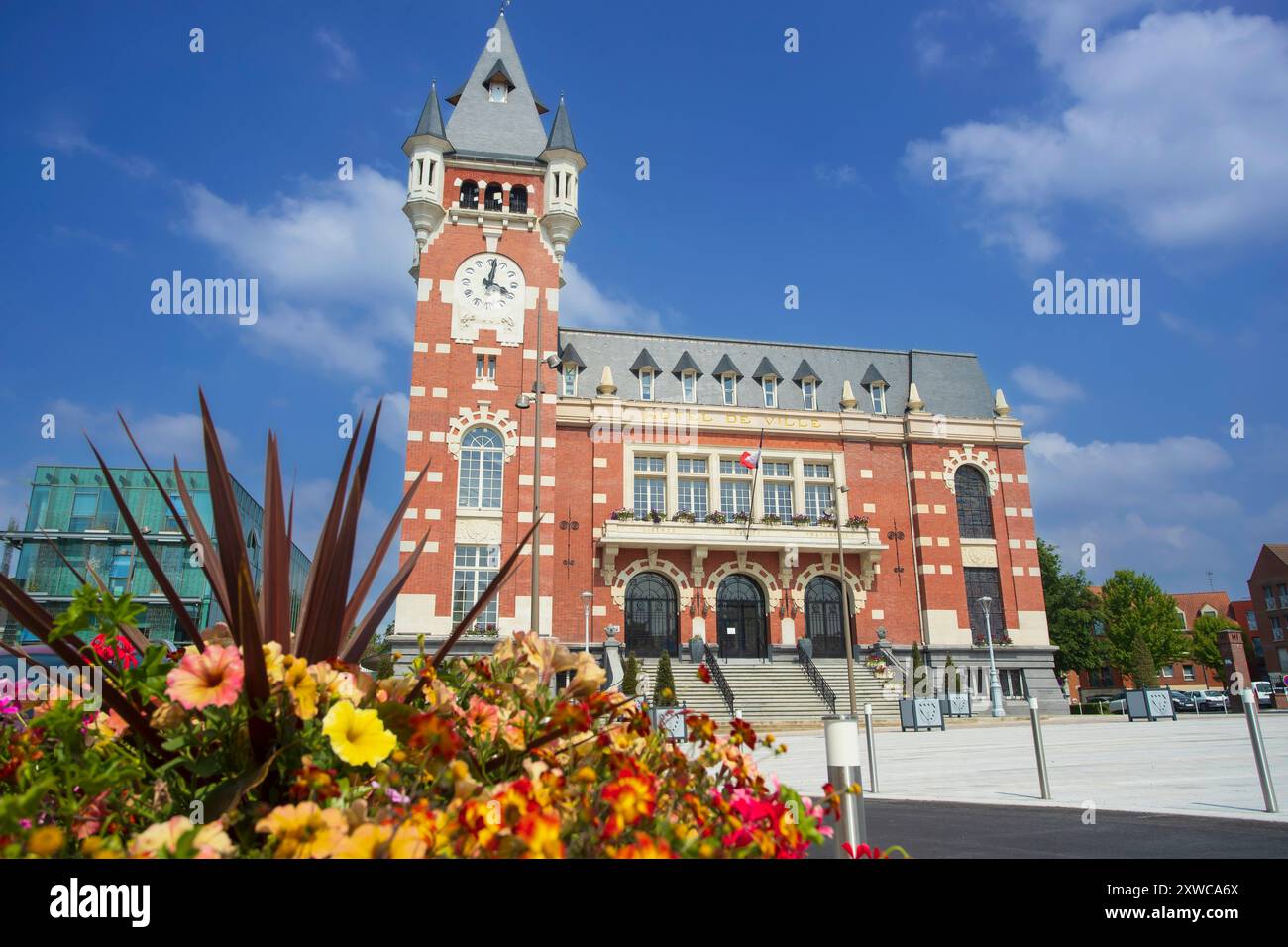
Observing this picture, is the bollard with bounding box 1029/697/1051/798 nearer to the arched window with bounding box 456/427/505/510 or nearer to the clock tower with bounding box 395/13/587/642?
the clock tower with bounding box 395/13/587/642

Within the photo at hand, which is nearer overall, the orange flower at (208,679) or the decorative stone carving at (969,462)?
the orange flower at (208,679)

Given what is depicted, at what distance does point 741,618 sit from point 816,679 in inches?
156

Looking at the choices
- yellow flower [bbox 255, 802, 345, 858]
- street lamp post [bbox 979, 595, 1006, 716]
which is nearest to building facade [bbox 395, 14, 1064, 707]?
street lamp post [bbox 979, 595, 1006, 716]

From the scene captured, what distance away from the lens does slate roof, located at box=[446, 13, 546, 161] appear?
33500 mm

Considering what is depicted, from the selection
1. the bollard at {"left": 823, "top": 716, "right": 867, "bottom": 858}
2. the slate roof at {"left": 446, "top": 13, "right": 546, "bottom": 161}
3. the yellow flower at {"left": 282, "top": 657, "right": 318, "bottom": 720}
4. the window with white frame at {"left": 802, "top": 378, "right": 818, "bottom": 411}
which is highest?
the slate roof at {"left": 446, "top": 13, "right": 546, "bottom": 161}

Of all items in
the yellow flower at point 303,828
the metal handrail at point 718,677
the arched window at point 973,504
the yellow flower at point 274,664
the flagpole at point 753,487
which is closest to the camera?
the yellow flower at point 303,828

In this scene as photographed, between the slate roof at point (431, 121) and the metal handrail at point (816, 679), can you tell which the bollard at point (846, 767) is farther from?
the slate roof at point (431, 121)

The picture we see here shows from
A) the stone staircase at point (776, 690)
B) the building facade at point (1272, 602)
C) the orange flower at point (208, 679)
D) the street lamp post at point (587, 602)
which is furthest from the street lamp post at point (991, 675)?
the building facade at point (1272, 602)

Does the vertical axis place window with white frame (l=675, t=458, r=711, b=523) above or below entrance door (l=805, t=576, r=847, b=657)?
above

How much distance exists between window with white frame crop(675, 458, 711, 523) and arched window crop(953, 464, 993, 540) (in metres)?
11.1

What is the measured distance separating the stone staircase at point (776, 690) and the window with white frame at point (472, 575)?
6.55 meters

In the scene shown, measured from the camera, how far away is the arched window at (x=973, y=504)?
3425 centimetres

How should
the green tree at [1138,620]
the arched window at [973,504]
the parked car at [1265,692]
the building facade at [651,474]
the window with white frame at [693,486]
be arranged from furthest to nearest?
the green tree at [1138,620]
the parked car at [1265,692]
the arched window at [973,504]
the window with white frame at [693,486]
the building facade at [651,474]
